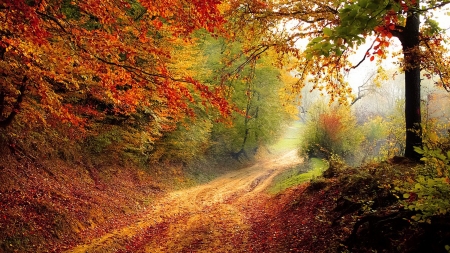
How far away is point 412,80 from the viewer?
27.9ft

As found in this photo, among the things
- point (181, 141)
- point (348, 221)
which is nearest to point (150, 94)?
point (348, 221)

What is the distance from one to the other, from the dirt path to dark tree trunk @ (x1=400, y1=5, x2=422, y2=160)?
18.8ft

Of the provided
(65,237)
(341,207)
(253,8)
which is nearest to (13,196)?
(65,237)

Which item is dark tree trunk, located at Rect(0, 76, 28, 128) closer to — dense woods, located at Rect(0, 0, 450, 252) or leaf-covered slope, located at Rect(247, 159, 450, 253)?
dense woods, located at Rect(0, 0, 450, 252)

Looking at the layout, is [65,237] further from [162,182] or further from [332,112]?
[332,112]

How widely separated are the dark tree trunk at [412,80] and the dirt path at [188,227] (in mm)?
5743

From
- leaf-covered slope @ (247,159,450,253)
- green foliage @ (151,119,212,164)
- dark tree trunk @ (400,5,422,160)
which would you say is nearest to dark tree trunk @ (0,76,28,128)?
leaf-covered slope @ (247,159,450,253)

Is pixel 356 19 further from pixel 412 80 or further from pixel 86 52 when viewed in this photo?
pixel 412 80

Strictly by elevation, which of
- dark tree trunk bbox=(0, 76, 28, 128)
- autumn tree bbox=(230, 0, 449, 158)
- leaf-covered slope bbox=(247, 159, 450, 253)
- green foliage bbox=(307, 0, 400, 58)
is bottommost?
leaf-covered slope bbox=(247, 159, 450, 253)

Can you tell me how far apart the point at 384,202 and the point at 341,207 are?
4.79ft

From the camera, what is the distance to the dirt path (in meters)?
7.73

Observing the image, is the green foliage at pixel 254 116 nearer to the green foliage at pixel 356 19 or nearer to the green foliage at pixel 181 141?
the green foliage at pixel 181 141

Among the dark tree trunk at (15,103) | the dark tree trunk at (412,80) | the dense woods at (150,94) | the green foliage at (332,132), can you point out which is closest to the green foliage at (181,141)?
the dense woods at (150,94)

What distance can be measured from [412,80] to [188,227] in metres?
8.33
